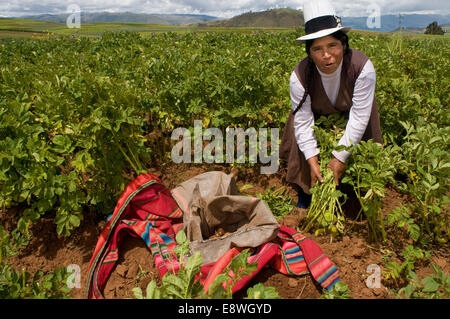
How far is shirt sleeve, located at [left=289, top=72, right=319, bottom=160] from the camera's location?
2.27 m

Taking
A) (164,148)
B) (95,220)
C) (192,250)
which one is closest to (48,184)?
(95,220)

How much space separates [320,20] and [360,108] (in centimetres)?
68

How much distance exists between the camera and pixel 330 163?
2.13 meters

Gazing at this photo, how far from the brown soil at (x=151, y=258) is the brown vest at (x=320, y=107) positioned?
355 mm

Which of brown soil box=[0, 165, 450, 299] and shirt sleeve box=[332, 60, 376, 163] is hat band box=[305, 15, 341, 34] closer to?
shirt sleeve box=[332, 60, 376, 163]

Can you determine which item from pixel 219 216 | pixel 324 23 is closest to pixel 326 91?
pixel 324 23

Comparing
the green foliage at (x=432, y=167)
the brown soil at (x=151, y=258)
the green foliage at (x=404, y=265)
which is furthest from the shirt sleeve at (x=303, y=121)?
the green foliage at (x=404, y=265)

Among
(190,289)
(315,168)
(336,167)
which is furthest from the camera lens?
(315,168)

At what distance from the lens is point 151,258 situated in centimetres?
202

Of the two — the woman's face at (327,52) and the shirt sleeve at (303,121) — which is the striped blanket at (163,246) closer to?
the shirt sleeve at (303,121)

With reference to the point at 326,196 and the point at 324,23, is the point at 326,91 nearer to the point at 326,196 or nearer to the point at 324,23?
the point at 324,23

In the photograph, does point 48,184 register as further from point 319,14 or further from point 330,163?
point 319,14

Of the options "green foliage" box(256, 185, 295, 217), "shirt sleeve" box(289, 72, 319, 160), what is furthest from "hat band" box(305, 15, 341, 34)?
"green foliage" box(256, 185, 295, 217)
